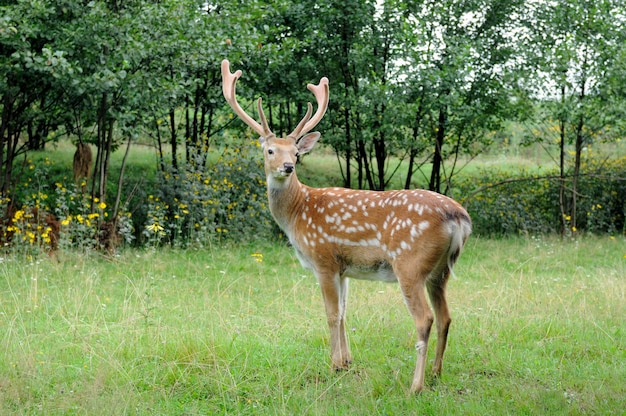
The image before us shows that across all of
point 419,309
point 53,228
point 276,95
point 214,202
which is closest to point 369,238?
point 419,309

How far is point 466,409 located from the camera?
4.75m

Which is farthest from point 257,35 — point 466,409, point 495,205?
point 466,409

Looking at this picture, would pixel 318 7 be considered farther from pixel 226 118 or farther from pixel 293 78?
pixel 226 118

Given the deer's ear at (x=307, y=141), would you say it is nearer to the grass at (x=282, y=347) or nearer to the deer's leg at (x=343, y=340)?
the deer's leg at (x=343, y=340)

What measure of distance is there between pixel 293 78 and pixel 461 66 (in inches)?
110

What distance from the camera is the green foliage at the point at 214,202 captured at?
1130 cm

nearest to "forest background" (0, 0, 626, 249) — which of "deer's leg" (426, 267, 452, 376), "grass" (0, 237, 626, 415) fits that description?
"grass" (0, 237, 626, 415)

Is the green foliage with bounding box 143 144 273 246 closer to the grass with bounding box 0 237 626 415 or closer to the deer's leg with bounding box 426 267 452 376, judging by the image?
the grass with bounding box 0 237 626 415

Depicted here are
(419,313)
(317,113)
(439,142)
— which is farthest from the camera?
(439,142)

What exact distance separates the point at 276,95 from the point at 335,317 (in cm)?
805

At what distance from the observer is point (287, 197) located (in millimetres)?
6070

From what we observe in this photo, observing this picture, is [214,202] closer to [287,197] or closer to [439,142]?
[439,142]

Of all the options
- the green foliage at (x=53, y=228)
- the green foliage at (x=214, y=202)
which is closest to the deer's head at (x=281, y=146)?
the green foliage at (x=53, y=228)

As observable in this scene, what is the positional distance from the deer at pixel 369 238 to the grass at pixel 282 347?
0.38m
